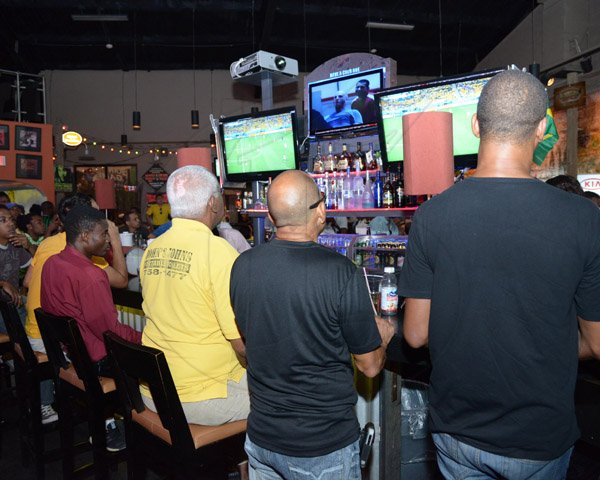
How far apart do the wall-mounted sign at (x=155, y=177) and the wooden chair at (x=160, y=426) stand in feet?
42.7

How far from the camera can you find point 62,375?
2.59 meters

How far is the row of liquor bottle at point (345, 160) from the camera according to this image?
3.32 meters

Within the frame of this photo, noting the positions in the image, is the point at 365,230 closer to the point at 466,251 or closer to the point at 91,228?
the point at 91,228

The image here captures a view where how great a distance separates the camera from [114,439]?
2.92m

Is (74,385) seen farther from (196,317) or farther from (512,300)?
(512,300)

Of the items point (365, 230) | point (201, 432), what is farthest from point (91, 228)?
point (365, 230)

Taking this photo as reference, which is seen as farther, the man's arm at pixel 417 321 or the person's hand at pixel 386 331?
the person's hand at pixel 386 331

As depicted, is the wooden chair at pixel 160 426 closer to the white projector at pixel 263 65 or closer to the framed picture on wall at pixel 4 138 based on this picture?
the white projector at pixel 263 65

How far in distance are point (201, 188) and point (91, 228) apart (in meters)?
0.88

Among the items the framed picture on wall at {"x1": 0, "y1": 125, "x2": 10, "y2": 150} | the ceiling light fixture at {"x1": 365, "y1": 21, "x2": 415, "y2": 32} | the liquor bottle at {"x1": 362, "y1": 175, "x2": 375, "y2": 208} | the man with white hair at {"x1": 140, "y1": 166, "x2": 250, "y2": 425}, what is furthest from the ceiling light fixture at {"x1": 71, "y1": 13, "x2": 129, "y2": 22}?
the man with white hair at {"x1": 140, "y1": 166, "x2": 250, "y2": 425}

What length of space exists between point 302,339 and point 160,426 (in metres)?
0.82

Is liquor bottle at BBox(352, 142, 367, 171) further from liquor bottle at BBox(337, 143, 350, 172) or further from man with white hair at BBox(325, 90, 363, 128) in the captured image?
man with white hair at BBox(325, 90, 363, 128)

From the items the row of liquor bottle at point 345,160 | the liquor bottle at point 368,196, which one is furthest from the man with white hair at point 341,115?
the liquor bottle at point 368,196

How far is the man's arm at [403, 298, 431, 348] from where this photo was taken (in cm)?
131
